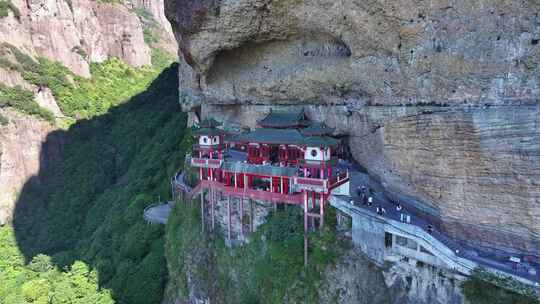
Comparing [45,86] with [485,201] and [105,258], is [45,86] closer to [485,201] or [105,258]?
[105,258]

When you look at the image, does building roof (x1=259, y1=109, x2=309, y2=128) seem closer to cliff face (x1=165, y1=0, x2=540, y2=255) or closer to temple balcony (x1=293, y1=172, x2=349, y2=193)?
cliff face (x1=165, y1=0, x2=540, y2=255)

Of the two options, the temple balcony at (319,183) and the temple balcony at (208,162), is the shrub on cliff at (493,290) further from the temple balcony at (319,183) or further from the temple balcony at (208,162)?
the temple balcony at (208,162)

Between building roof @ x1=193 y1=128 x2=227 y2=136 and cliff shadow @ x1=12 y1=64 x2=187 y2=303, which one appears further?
cliff shadow @ x1=12 y1=64 x2=187 y2=303

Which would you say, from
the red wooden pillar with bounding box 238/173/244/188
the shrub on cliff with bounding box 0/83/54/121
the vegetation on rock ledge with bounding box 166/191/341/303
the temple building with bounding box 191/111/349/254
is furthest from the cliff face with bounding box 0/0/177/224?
the red wooden pillar with bounding box 238/173/244/188

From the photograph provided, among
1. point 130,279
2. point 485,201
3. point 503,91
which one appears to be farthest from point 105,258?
point 503,91

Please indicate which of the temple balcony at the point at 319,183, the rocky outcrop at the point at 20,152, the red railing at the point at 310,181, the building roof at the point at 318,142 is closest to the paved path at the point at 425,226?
the temple balcony at the point at 319,183

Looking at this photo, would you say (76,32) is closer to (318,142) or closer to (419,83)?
(318,142)

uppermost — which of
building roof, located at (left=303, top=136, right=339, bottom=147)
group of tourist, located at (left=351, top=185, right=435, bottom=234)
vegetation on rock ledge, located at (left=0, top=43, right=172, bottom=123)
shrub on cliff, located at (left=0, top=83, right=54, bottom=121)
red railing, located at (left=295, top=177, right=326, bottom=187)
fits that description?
vegetation on rock ledge, located at (left=0, top=43, right=172, bottom=123)
